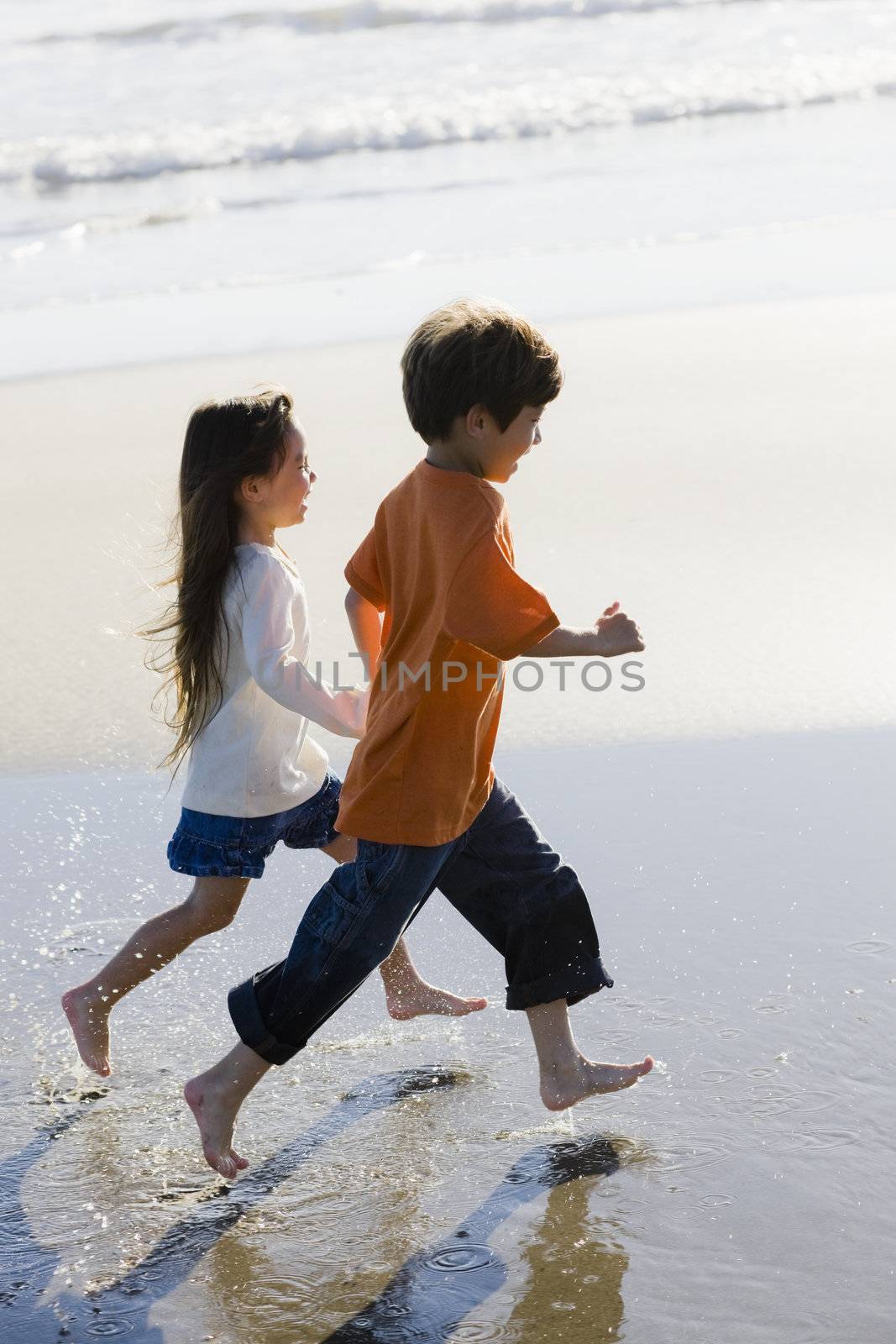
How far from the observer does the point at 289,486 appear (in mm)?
2631

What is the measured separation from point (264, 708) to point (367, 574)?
307 mm

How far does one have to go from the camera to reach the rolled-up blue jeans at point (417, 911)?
236cm

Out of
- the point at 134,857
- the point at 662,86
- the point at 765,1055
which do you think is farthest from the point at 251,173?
the point at 765,1055

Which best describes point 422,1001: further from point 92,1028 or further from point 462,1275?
point 462,1275

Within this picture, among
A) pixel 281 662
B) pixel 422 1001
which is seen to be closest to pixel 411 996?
pixel 422 1001

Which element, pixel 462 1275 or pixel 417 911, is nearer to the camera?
pixel 462 1275

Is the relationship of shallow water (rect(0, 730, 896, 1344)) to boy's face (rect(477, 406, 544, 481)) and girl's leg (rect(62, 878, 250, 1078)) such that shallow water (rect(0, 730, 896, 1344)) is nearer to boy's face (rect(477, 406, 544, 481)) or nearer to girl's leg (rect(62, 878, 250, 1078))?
girl's leg (rect(62, 878, 250, 1078))

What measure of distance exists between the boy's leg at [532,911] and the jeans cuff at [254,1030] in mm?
356

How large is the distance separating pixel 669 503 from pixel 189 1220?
11.4 feet

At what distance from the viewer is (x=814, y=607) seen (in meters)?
4.38

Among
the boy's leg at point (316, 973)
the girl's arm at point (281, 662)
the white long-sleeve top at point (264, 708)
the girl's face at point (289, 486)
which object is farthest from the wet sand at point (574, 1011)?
the girl's face at point (289, 486)

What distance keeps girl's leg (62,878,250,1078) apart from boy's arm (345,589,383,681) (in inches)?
17.5

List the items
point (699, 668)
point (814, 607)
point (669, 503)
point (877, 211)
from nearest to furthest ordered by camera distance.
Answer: point (699, 668)
point (814, 607)
point (669, 503)
point (877, 211)

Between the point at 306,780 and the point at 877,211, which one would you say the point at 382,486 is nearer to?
the point at 306,780
